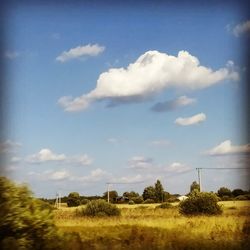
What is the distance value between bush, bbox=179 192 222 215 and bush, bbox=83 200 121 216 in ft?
7.12

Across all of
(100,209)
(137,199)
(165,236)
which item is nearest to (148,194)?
(137,199)

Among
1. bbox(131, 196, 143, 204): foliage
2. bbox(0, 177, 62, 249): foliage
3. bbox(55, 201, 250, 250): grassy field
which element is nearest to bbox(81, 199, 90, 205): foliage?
bbox(131, 196, 143, 204): foliage

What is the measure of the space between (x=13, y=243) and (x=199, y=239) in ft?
13.6

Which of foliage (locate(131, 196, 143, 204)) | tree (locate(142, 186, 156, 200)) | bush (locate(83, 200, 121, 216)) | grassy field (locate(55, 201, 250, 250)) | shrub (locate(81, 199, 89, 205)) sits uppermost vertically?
tree (locate(142, 186, 156, 200))

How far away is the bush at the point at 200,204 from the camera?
15.4 m

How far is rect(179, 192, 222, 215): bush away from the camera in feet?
50.4

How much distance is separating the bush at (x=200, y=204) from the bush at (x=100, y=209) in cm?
217

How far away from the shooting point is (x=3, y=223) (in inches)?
265

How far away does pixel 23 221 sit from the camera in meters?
6.90

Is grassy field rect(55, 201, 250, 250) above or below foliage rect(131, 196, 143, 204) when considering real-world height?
below

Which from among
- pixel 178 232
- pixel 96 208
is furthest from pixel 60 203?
pixel 178 232

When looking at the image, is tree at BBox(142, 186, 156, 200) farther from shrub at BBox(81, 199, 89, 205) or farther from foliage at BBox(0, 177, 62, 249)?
foliage at BBox(0, 177, 62, 249)

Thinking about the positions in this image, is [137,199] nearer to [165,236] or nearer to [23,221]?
[165,236]

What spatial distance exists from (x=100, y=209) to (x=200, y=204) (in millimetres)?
3446
